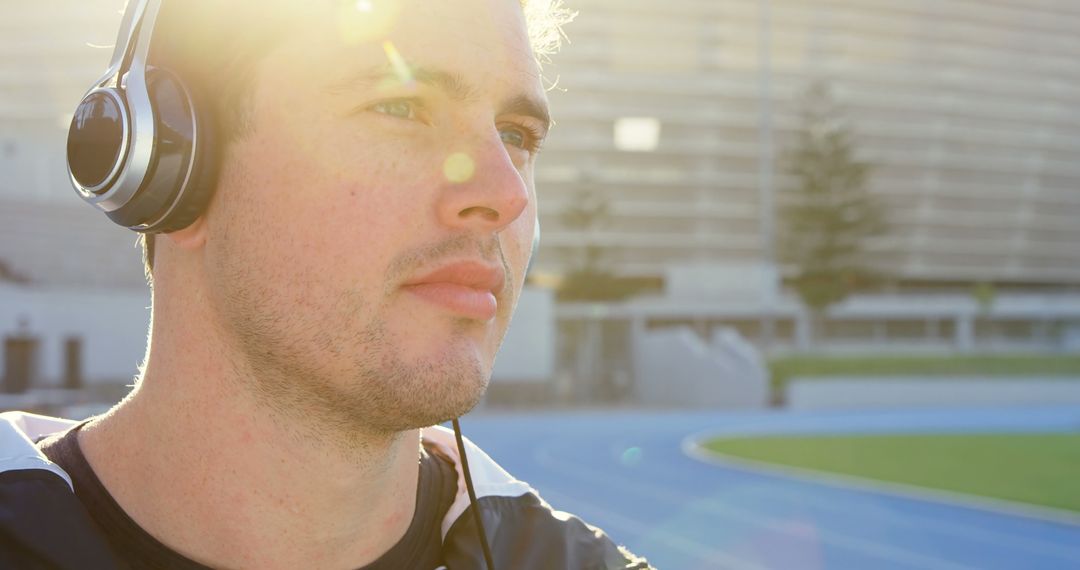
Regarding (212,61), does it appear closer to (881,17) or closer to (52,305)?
(52,305)

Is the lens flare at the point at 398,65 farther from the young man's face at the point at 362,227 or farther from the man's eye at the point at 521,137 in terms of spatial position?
the man's eye at the point at 521,137

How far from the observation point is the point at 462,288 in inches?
55.5

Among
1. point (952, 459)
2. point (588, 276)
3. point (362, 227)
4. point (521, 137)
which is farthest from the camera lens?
point (588, 276)

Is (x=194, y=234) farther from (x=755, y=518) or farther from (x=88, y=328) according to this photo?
(x=88, y=328)

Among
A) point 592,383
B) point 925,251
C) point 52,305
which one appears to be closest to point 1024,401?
point 592,383

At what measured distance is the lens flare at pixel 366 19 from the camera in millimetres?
1404

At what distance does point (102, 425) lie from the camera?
5.08 ft

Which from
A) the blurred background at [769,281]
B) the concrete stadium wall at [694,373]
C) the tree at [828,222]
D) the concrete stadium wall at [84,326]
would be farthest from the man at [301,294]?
the tree at [828,222]

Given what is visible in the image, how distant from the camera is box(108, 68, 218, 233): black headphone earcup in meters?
1.42

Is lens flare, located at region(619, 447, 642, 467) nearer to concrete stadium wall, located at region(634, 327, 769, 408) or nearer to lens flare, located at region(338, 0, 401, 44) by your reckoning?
concrete stadium wall, located at region(634, 327, 769, 408)

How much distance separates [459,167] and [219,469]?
21.0 inches

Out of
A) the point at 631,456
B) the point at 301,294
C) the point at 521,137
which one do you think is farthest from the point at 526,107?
the point at 631,456

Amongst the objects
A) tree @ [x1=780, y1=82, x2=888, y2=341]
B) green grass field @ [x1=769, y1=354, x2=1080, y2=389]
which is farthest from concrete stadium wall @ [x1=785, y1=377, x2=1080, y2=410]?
tree @ [x1=780, y1=82, x2=888, y2=341]

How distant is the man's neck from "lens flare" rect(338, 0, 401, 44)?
482 mm
